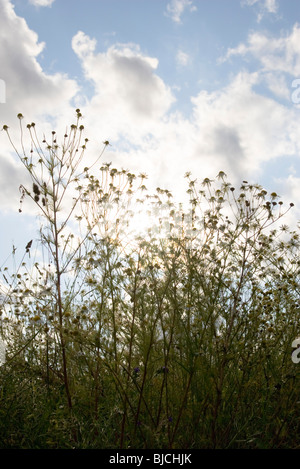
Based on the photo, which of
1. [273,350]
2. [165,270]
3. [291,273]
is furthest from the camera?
[291,273]

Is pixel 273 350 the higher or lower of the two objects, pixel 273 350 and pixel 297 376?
the higher

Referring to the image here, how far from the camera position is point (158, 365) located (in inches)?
122

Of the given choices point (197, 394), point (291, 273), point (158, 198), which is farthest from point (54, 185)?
point (291, 273)

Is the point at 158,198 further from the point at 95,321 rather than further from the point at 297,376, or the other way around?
the point at 297,376

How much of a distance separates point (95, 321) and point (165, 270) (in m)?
1.00

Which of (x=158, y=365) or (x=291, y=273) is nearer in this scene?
(x=158, y=365)

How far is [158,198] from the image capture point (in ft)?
11.8
